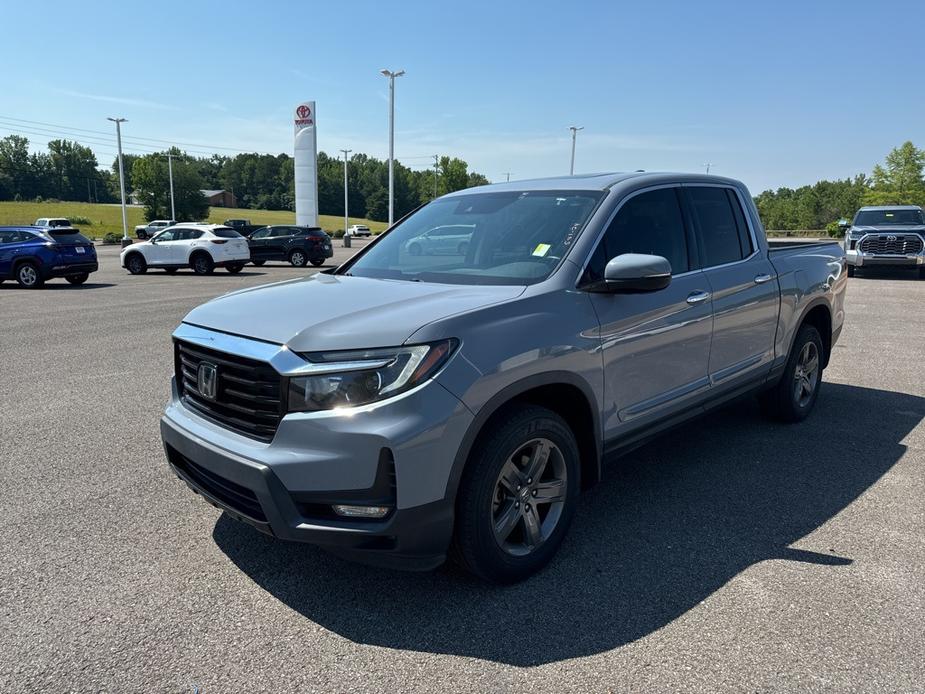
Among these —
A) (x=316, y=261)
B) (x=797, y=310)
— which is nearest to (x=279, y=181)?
(x=316, y=261)

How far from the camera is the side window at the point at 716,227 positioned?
429 centimetres

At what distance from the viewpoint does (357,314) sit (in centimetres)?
288

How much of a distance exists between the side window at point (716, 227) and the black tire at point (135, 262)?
22.8 m

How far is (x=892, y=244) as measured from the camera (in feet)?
61.6

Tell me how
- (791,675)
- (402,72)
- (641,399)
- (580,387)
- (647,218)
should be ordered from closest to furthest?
1. (791,675)
2. (580,387)
3. (641,399)
4. (647,218)
5. (402,72)

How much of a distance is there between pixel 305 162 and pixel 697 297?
1688 inches

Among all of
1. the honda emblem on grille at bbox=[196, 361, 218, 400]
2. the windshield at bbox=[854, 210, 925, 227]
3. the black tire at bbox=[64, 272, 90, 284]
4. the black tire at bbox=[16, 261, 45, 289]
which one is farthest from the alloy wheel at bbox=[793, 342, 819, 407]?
the black tire at bbox=[64, 272, 90, 284]

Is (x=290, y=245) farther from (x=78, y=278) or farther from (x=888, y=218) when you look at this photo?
(x=888, y=218)

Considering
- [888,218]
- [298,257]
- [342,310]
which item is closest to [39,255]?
[298,257]

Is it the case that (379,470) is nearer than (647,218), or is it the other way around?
(379,470)

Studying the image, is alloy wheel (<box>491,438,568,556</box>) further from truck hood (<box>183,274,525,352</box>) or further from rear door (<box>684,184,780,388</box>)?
rear door (<box>684,184,780,388</box>)

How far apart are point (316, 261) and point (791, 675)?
26409mm

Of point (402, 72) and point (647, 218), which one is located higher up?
point (402, 72)

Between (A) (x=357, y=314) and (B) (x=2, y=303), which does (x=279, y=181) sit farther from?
(A) (x=357, y=314)
